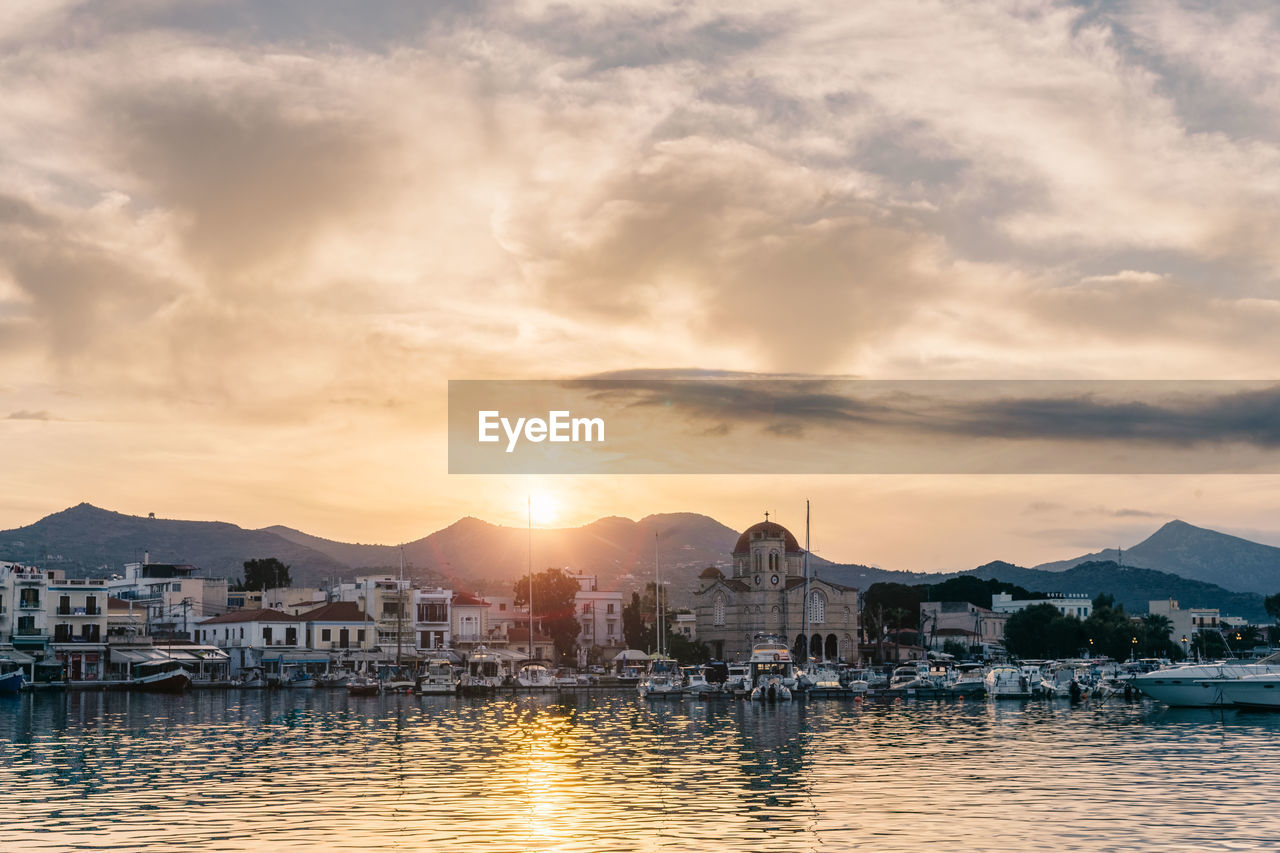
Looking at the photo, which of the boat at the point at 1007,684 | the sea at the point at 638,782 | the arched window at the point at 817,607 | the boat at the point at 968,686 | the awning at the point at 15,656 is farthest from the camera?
the arched window at the point at 817,607

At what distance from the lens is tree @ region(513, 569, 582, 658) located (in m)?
150

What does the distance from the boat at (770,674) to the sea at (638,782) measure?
15.4m

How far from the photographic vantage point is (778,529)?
582 ft

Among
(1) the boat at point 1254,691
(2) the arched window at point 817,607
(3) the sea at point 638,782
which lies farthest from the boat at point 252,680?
(1) the boat at point 1254,691

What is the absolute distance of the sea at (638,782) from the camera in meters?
32.6

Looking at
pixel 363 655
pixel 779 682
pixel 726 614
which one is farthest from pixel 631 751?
pixel 726 614

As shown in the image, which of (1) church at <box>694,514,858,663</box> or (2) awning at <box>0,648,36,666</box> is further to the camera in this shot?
(1) church at <box>694,514,858,663</box>

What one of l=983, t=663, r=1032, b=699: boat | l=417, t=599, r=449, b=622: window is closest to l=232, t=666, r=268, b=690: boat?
l=417, t=599, r=449, b=622: window

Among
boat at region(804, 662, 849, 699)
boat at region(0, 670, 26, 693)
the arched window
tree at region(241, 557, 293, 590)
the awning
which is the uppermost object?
tree at region(241, 557, 293, 590)

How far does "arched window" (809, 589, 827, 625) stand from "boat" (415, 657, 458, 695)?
7053 cm

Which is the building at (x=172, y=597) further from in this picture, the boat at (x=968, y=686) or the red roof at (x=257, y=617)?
the boat at (x=968, y=686)

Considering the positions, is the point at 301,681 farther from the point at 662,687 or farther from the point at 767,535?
the point at 767,535

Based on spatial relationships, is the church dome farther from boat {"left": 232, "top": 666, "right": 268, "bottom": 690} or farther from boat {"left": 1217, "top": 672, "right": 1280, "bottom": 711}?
boat {"left": 1217, "top": 672, "right": 1280, "bottom": 711}

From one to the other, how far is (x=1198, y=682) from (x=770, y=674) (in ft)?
110
